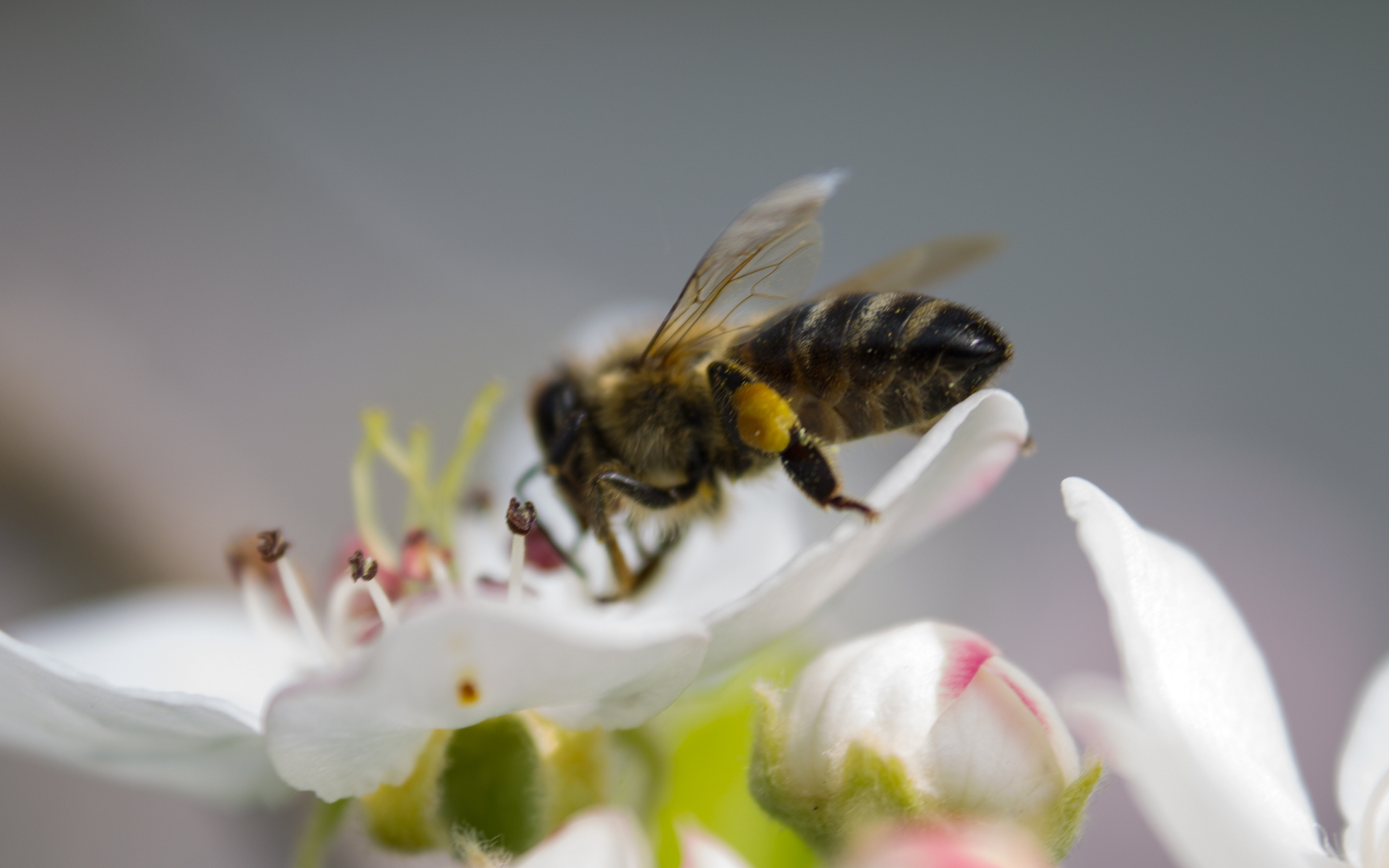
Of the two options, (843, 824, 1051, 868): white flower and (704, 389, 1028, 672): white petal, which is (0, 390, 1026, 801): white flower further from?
(843, 824, 1051, 868): white flower

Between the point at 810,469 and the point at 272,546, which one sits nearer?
the point at 810,469

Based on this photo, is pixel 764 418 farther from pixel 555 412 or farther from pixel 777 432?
pixel 555 412

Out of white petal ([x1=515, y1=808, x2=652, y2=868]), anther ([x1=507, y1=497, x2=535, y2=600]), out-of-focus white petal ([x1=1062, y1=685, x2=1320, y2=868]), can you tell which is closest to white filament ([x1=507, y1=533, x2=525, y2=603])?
anther ([x1=507, y1=497, x2=535, y2=600])

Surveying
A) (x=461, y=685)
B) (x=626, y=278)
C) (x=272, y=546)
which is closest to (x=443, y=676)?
(x=461, y=685)

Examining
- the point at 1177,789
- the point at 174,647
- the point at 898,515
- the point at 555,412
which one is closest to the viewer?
the point at 1177,789

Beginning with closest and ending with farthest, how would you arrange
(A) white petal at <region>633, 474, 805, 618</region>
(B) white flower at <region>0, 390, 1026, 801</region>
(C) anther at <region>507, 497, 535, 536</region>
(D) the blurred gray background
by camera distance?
(B) white flower at <region>0, 390, 1026, 801</region>, (C) anther at <region>507, 497, 535, 536</region>, (A) white petal at <region>633, 474, 805, 618</region>, (D) the blurred gray background

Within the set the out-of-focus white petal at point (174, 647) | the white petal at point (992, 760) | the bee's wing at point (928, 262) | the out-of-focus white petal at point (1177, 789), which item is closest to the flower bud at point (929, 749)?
the white petal at point (992, 760)

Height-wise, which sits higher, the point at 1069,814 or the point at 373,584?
the point at 373,584
